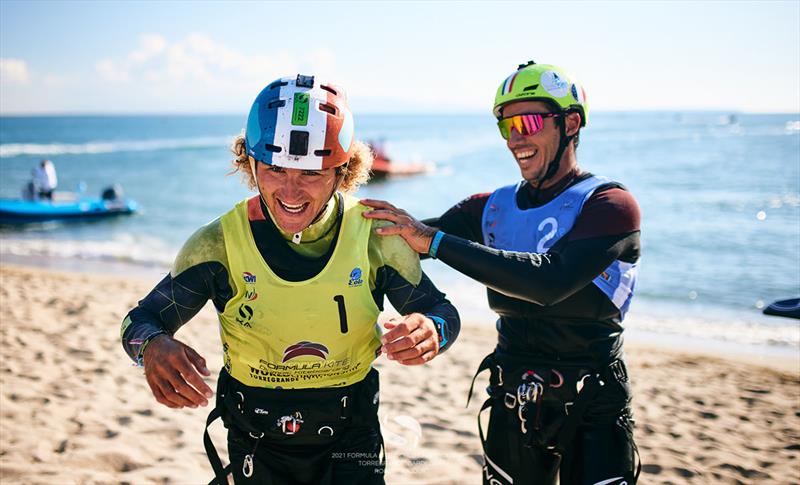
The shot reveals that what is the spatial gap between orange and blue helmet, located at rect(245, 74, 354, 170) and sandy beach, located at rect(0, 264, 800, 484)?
3652 millimetres

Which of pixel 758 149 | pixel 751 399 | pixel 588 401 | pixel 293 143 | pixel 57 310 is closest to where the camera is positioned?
pixel 293 143

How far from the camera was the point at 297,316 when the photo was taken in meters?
2.83

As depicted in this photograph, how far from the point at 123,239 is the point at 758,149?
55.5m

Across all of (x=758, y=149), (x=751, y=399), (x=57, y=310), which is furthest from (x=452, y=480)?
(x=758, y=149)

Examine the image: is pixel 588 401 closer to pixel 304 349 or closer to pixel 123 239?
pixel 304 349

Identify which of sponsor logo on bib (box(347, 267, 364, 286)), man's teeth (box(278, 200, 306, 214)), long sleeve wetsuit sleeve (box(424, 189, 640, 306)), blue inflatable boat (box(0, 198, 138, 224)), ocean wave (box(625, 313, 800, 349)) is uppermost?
man's teeth (box(278, 200, 306, 214))

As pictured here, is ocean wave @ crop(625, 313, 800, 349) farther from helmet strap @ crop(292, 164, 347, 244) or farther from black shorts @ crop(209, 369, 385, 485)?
helmet strap @ crop(292, 164, 347, 244)

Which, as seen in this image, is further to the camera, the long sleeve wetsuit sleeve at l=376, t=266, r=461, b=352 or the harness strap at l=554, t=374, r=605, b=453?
the harness strap at l=554, t=374, r=605, b=453

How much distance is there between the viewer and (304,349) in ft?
9.43

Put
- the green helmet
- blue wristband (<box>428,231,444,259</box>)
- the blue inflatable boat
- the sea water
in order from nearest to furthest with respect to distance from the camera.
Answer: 1. blue wristband (<box>428,231,444,259</box>)
2. the green helmet
3. the sea water
4. the blue inflatable boat

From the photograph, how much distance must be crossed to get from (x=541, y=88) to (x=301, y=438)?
235 cm

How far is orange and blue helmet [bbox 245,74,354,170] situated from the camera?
2.75 m

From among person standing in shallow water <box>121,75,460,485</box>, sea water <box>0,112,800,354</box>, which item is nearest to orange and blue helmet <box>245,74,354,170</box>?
person standing in shallow water <box>121,75,460,485</box>

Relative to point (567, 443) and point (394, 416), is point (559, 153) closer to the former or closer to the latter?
point (567, 443)
